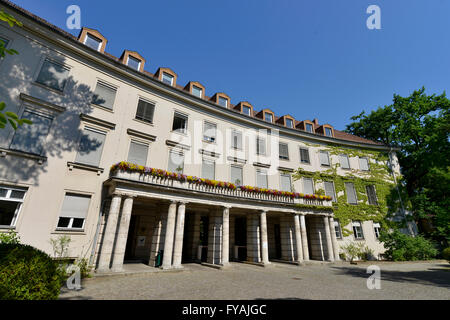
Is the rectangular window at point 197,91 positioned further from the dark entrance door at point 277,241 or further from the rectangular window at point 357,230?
the rectangular window at point 357,230

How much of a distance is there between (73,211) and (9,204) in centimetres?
275

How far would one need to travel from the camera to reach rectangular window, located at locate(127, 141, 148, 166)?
49.3 ft

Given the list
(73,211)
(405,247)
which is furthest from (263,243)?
(405,247)

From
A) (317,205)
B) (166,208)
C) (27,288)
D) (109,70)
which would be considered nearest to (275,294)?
(27,288)

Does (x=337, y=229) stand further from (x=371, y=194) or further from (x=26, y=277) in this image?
(x=26, y=277)

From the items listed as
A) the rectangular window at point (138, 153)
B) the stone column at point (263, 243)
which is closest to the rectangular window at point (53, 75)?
the rectangular window at point (138, 153)

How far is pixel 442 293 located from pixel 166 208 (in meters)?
14.1

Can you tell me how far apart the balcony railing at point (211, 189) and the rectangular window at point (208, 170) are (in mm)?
2656

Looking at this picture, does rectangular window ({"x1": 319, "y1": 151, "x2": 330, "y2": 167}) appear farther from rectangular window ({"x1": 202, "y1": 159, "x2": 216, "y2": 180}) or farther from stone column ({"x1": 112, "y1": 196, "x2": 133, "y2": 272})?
stone column ({"x1": 112, "y1": 196, "x2": 133, "y2": 272})

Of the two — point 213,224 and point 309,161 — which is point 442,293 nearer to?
point 213,224

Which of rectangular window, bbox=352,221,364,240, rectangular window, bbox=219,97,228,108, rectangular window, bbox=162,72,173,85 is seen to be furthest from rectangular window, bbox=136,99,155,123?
rectangular window, bbox=352,221,364,240

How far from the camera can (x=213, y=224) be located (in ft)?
52.2

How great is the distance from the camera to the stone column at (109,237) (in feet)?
35.8
